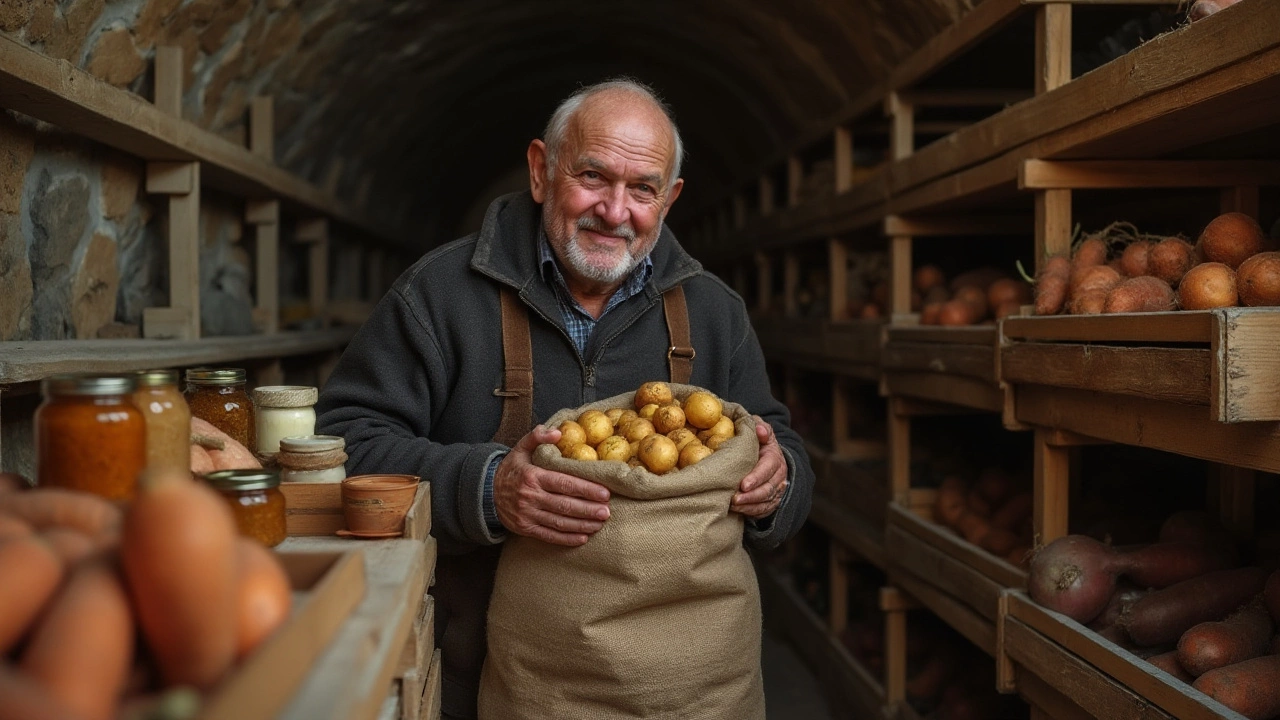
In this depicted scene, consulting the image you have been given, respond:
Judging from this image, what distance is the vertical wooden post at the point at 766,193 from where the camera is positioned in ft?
24.6

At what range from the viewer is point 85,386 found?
4.18ft

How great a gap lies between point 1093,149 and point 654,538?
1.80 metres

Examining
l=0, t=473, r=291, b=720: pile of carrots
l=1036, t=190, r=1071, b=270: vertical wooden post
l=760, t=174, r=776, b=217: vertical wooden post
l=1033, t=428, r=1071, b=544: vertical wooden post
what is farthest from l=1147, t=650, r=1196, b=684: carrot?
l=760, t=174, r=776, b=217: vertical wooden post

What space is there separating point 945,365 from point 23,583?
10.9 ft

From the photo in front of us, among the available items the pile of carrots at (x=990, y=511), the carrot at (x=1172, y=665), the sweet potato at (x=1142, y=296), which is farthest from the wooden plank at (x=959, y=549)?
the sweet potato at (x=1142, y=296)

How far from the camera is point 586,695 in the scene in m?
2.29

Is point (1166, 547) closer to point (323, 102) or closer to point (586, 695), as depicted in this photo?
point (586, 695)

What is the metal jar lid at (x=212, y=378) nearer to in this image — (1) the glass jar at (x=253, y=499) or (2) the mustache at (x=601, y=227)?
(1) the glass jar at (x=253, y=499)

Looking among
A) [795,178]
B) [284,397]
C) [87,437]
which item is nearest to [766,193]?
[795,178]

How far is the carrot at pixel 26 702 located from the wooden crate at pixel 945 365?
2.82 m

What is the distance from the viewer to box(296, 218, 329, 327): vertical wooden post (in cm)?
653

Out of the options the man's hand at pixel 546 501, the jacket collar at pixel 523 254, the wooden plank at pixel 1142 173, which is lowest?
the man's hand at pixel 546 501

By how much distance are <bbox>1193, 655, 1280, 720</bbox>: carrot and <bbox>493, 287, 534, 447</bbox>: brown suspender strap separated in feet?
5.50

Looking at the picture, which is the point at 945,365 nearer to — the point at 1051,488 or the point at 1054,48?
the point at 1051,488
